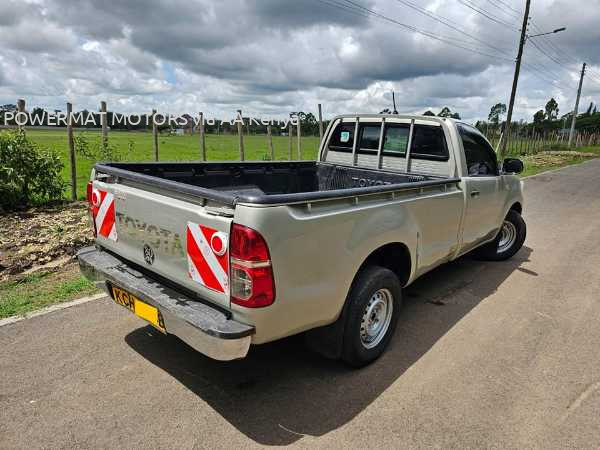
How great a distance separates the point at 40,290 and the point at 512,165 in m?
5.51

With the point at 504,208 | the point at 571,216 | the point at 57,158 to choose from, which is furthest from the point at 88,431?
the point at 571,216

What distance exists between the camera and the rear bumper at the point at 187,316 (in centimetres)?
230

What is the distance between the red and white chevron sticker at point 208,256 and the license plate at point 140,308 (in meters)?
0.36

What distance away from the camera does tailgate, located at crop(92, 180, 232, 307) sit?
2.40 meters

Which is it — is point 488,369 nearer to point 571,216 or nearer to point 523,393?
point 523,393

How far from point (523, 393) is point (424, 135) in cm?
270

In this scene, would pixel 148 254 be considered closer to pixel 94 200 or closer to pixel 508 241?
pixel 94 200

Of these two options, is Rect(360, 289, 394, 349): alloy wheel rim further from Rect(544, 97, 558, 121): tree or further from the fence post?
Rect(544, 97, 558, 121): tree

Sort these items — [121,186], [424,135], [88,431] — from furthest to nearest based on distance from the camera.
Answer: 1. [424,135]
2. [121,186]
3. [88,431]

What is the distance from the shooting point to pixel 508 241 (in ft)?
19.9

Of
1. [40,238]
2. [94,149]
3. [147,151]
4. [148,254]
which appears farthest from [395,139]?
[147,151]

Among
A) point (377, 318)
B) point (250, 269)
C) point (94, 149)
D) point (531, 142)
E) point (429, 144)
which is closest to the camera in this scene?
point (250, 269)

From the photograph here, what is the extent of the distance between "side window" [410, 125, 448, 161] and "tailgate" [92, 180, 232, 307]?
291cm

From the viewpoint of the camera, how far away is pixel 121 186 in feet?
10.2
